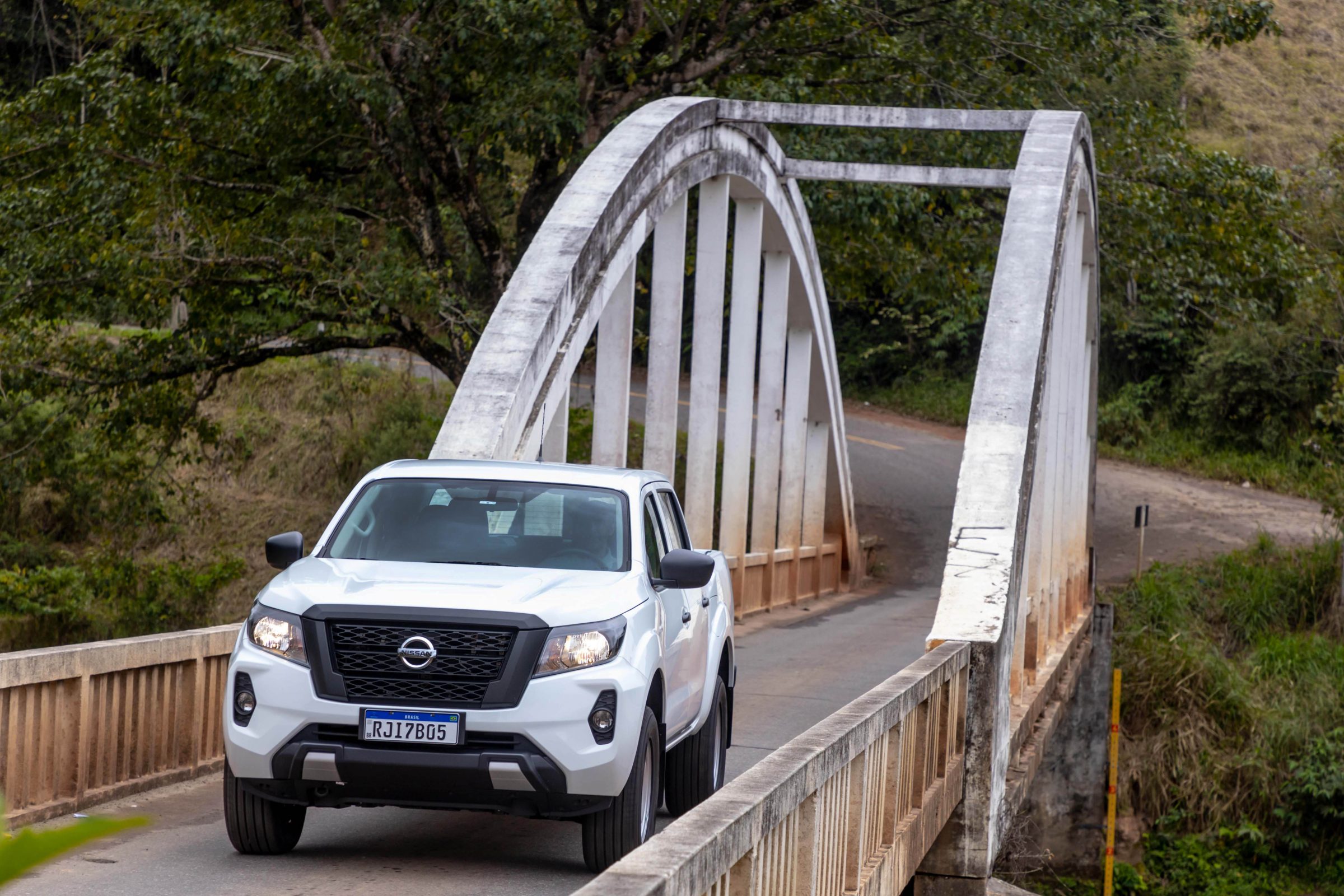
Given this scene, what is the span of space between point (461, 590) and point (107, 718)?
279 centimetres

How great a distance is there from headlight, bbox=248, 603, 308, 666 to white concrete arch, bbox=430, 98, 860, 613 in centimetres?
464

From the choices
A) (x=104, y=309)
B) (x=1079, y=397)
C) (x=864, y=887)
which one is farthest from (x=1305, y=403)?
(x=864, y=887)

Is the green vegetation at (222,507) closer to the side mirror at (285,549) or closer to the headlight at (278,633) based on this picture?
the side mirror at (285,549)

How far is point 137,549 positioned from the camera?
28672mm

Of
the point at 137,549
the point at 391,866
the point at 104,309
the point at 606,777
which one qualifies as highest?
the point at 104,309

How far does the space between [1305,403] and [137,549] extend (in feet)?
96.6

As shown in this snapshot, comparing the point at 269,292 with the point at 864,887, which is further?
the point at 269,292

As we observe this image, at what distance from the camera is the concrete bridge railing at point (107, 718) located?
7.09 metres

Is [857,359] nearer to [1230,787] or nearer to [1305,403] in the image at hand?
[1305,403]

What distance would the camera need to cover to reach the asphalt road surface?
242 inches

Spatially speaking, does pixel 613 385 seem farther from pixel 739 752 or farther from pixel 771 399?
pixel 771 399

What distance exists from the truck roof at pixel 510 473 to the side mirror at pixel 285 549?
63 cm

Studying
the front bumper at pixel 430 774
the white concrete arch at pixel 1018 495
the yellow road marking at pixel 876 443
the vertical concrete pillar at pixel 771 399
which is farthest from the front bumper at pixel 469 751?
the yellow road marking at pixel 876 443

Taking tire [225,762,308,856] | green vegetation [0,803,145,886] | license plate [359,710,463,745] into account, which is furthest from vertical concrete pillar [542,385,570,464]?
green vegetation [0,803,145,886]
